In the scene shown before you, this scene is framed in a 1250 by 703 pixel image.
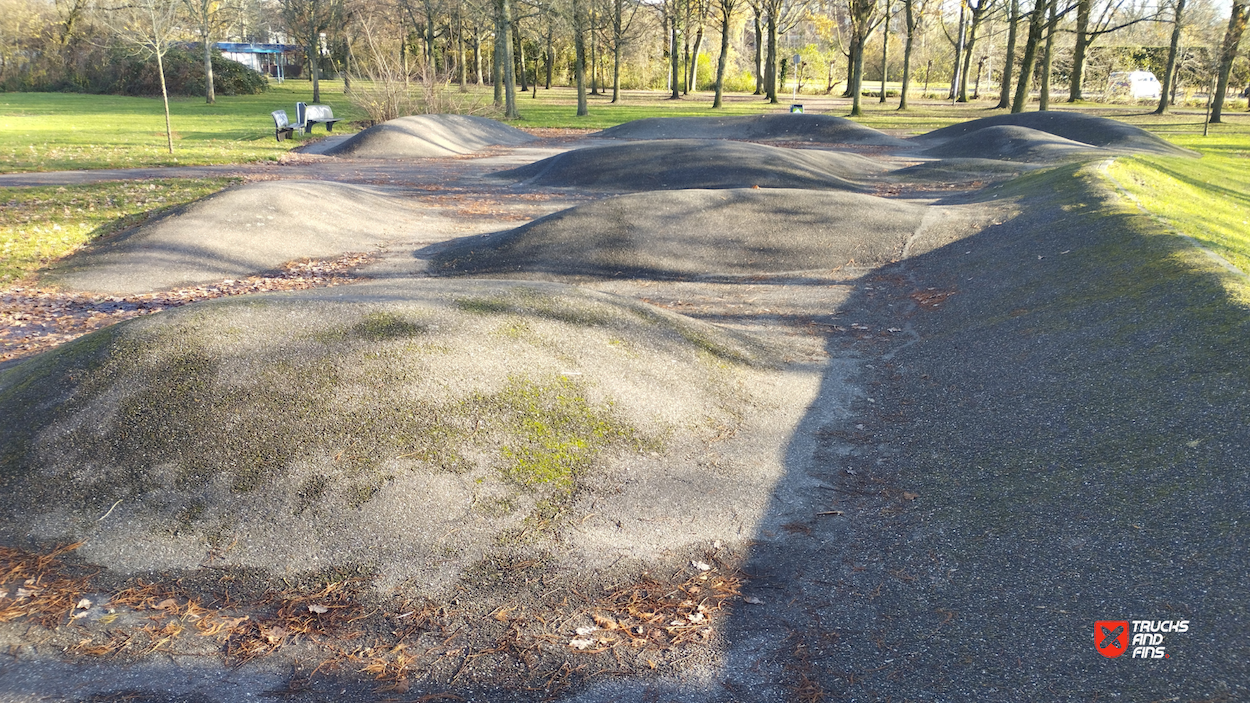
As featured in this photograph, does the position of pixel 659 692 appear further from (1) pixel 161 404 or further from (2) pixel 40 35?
(2) pixel 40 35

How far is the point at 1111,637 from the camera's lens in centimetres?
333

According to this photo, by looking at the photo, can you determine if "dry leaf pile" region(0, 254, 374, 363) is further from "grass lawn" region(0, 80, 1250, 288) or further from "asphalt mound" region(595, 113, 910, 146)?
"asphalt mound" region(595, 113, 910, 146)

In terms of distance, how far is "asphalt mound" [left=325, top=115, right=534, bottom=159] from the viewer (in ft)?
79.9

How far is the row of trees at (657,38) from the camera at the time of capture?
33156 millimetres

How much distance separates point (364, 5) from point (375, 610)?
4954cm

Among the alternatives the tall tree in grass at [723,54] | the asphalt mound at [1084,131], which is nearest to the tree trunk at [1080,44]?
the asphalt mound at [1084,131]

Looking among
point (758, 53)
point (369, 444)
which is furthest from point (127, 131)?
point (758, 53)

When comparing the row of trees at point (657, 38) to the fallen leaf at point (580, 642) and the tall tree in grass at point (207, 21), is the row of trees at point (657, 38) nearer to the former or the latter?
the tall tree in grass at point (207, 21)

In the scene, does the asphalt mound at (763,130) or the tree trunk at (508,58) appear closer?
the asphalt mound at (763,130)

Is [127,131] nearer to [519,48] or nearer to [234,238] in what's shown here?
[234,238]

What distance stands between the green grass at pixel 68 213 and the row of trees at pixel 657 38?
7.72 m

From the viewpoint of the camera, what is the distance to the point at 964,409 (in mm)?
6152

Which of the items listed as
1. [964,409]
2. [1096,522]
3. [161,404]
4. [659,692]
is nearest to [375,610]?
[659,692]

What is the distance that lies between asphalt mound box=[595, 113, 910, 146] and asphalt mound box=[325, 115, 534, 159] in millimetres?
4085
